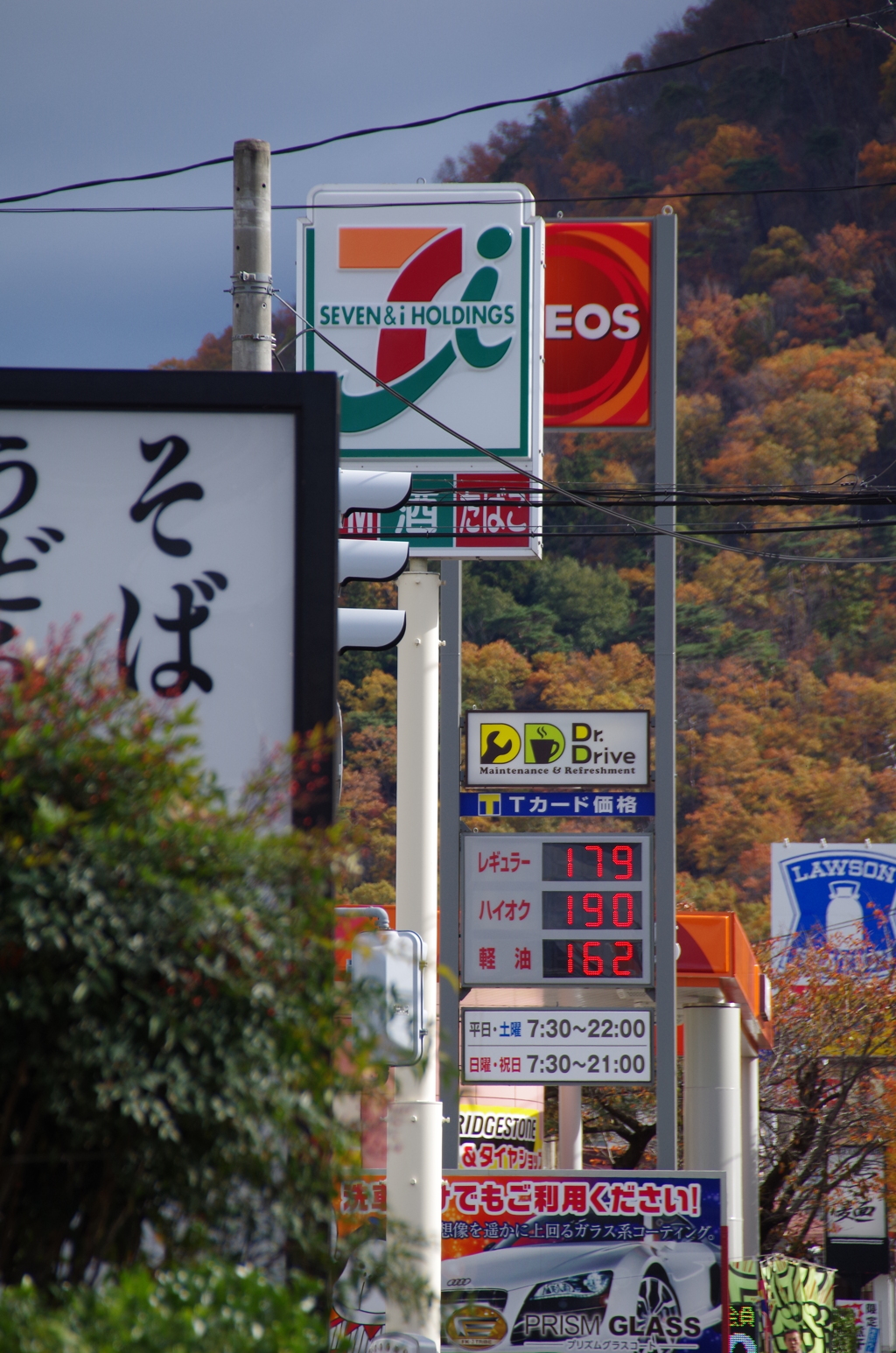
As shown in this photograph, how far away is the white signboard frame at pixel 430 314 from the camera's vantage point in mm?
15328

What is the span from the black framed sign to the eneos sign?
41.8 feet

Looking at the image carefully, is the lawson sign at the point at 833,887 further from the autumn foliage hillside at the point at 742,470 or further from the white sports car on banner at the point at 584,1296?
the white sports car on banner at the point at 584,1296

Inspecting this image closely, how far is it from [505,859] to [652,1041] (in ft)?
7.20

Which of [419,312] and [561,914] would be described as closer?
[561,914]

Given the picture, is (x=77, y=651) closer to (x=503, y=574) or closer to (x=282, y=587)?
(x=282, y=587)

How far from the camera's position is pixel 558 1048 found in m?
14.9

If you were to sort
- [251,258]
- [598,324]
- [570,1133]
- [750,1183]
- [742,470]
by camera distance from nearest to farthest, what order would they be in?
[251,258] < [598,324] < [750,1183] < [570,1133] < [742,470]

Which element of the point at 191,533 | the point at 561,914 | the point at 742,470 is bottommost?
the point at 191,533

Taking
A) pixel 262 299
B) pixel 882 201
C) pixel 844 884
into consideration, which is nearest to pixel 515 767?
pixel 262 299

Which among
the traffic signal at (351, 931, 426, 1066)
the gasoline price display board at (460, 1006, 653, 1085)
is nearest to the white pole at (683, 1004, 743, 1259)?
the gasoline price display board at (460, 1006, 653, 1085)

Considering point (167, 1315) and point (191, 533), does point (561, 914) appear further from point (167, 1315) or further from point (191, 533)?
point (167, 1315)

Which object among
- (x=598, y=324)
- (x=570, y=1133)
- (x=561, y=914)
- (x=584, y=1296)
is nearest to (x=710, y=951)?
(x=561, y=914)

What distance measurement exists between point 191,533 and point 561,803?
434 inches

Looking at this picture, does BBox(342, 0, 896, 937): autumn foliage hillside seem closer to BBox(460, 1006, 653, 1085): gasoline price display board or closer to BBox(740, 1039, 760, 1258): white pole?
BBox(740, 1039, 760, 1258): white pole
